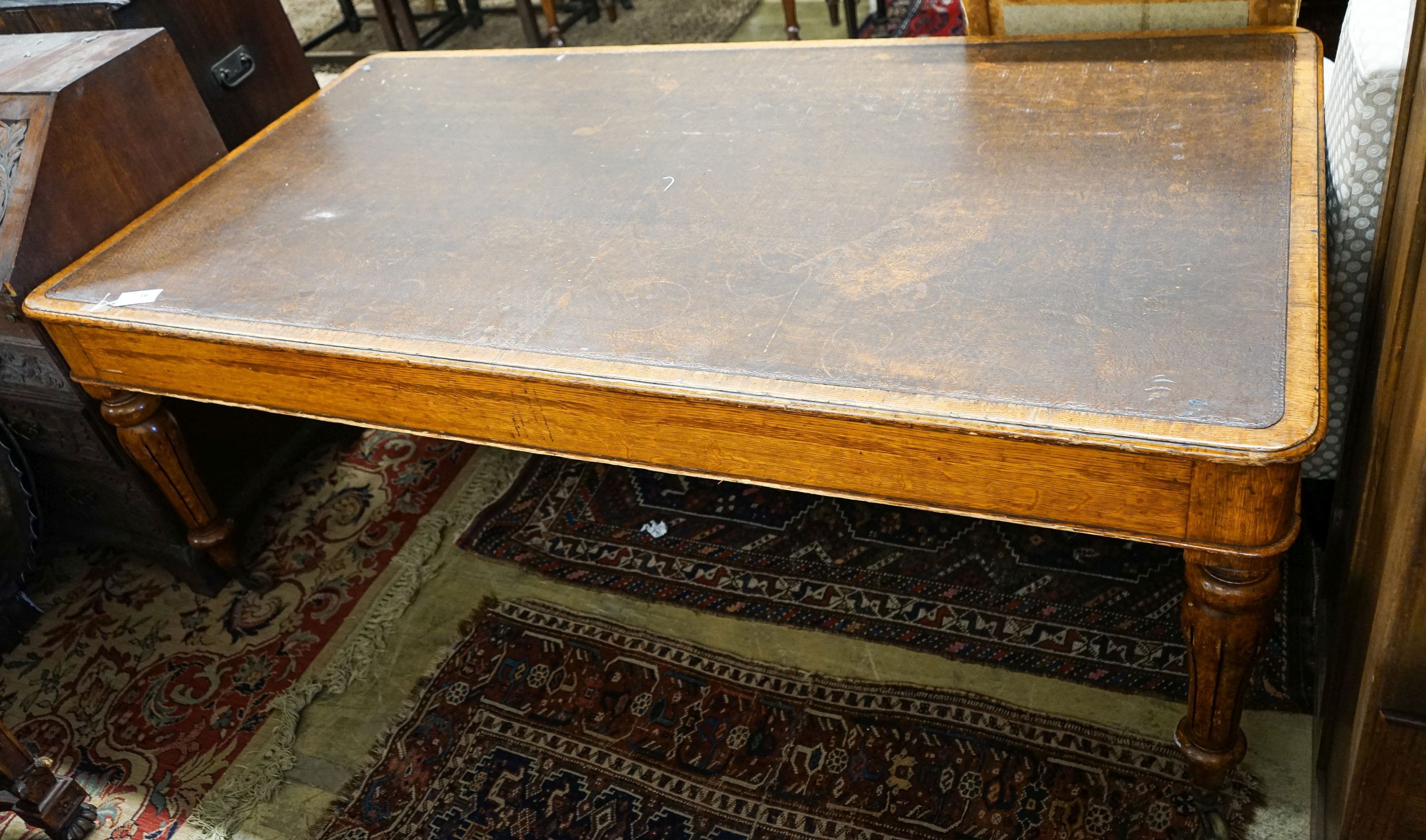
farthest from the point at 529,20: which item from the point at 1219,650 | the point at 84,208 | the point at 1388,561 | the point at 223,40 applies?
the point at 1388,561

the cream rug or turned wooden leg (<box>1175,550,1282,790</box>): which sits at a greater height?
turned wooden leg (<box>1175,550,1282,790</box>)

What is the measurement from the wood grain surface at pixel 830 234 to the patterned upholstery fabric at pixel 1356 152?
7 centimetres

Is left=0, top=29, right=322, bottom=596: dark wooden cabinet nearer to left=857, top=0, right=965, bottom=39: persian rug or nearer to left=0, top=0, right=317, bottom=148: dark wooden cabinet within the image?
left=0, top=0, right=317, bottom=148: dark wooden cabinet

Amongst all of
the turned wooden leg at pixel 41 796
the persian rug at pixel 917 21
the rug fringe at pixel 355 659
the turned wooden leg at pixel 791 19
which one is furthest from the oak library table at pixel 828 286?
the persian rug at pixel 917 21

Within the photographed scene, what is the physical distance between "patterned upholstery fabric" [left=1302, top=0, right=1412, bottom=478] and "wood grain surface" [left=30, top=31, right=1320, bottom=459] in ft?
0.22

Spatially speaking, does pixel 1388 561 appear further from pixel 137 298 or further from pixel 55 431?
pixel 55 431

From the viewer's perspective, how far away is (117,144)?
199cm

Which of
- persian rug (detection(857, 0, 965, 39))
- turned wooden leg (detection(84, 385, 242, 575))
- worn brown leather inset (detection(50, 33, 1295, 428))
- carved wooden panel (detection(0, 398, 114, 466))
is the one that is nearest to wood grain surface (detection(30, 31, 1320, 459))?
worn brown leather inset (detection(50, 33, 1295, 428))

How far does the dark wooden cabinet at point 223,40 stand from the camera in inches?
87.5

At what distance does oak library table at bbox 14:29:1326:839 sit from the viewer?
1260mm

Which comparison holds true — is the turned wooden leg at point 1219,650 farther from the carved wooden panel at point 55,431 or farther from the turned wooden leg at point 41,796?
the carved wooden panel at point 55,431

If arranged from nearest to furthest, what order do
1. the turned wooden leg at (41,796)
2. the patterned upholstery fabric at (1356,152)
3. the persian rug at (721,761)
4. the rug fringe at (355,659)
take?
the patterned upholstery fabric at (1356,152) < the persian rug at (721,761) < the turned wooden leg at (41,796) < the rug fringe at (355,659)

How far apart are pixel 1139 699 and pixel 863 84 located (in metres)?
1.17

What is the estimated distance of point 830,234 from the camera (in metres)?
1.60
